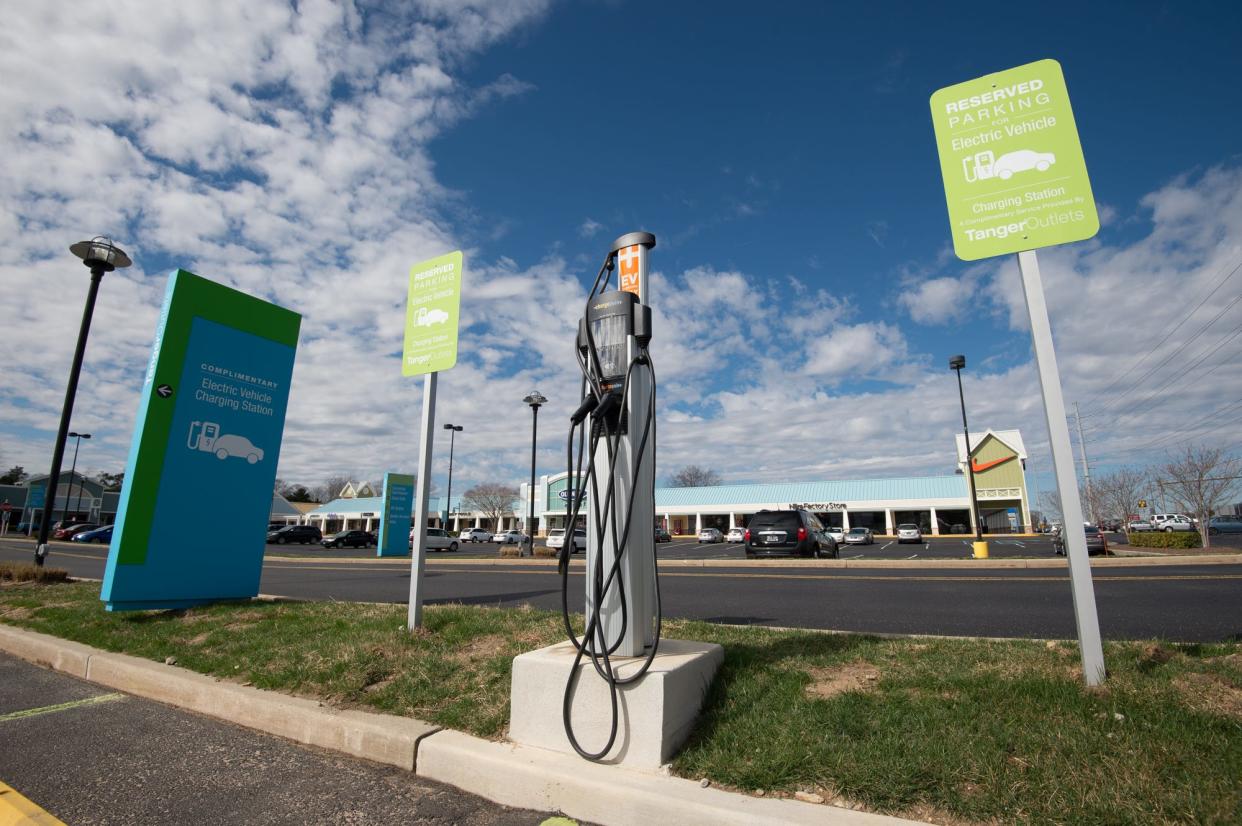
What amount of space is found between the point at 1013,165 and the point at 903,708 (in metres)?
3.39

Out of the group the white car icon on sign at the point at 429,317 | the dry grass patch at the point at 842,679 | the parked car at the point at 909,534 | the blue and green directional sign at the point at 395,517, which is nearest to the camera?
the dry grass patch at the point at 842,679

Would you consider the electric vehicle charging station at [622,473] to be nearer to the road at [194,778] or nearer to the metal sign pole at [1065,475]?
the road at [194,778]

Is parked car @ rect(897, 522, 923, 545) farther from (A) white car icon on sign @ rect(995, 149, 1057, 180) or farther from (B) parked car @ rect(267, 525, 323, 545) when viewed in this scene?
(B) parked car @ rect(267, 525, 323, 545)

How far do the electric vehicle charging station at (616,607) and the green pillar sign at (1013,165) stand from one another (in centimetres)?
221

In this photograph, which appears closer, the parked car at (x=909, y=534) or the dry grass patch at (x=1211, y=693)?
the dry grass patch at (x=1211, y=693)

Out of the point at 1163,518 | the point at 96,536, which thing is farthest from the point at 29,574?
the point at 1163,518

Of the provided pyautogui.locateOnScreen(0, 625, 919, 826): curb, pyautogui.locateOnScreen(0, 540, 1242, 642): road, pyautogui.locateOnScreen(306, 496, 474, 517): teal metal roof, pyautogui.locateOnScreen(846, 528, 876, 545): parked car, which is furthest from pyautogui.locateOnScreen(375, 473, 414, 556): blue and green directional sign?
pyautogui.locateOnScreen(306, 496, 474, 517): teal metal roof

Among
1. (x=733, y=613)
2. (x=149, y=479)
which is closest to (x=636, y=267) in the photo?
(x=733, y=613)

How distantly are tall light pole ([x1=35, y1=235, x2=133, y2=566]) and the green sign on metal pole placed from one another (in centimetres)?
863

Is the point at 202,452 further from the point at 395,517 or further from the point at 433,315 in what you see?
the point at 395,517

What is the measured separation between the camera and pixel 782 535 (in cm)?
1783

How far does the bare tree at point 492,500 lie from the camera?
73.9 meters

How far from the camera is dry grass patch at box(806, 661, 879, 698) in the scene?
11.5 ft

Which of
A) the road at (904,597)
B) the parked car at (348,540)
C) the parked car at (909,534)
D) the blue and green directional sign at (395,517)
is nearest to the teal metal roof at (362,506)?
the parked car at (348,540)
